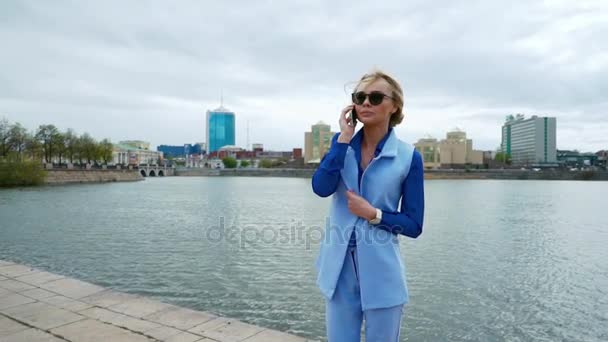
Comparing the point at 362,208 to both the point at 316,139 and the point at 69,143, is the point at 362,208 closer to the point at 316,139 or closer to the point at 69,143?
the point at 69,143

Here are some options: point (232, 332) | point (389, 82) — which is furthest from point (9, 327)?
point (389, 82)

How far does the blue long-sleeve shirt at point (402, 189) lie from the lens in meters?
2.37

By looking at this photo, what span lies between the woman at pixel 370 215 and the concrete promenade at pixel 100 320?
2805 millimetres

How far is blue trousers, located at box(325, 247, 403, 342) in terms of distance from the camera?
2.36m

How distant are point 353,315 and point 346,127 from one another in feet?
3.38

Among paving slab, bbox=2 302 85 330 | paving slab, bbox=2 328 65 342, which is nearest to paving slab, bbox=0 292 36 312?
paving slab, bbox=2 302 85 330

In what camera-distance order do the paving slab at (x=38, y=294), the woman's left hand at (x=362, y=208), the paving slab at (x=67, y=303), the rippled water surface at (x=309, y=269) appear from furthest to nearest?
the rippled water surface at (x=309, y=269) → the paving slab at (x=38, y=294) → the paving slab at (x=67, y=303) → the woman's left hand at (x=362, y=208)

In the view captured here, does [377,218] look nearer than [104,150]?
Yes

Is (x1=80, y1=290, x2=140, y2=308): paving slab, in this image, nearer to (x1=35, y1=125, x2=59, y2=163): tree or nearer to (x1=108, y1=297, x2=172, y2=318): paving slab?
(x1=108, y1=297, x2=172, y2=318): paving slab

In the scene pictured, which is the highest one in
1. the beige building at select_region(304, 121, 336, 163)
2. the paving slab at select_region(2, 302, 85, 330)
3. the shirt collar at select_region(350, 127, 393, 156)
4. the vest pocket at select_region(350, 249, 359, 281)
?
the beige building at select_region(304, 121, 336, 163)

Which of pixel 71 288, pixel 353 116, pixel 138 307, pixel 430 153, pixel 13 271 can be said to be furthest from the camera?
pixel 430 153

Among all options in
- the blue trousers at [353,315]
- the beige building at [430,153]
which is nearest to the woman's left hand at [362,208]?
the blue trousers at [353,315]

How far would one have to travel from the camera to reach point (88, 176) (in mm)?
89938

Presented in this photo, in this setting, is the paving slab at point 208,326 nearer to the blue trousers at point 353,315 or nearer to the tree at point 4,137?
the blue trousers at point 353,315
